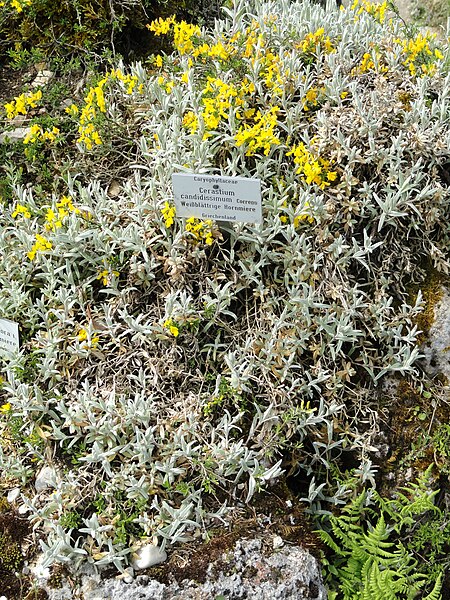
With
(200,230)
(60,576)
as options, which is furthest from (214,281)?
(60,576)

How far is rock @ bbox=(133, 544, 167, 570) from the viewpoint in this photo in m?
2.71

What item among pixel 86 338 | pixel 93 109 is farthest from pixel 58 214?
pixel 93 109

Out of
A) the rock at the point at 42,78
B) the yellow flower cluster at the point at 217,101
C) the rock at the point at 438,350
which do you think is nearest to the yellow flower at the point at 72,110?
the rock at the point at 42,78

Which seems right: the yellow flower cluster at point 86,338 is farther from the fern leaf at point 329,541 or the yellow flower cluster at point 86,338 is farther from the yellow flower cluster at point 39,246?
the fern leaf at point 329,541

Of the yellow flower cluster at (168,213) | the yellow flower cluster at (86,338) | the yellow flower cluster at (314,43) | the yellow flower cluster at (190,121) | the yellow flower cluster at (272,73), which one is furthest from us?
the yellow flower cluster at (314,43)

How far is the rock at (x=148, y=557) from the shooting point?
8.88 ft

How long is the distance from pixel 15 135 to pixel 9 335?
164 centimetres

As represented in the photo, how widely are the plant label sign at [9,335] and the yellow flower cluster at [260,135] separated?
1.55 m

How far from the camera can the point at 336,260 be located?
3383 mm

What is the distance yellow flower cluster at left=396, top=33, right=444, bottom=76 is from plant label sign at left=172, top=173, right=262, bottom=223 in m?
1.61

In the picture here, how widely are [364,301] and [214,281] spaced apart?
839 mm

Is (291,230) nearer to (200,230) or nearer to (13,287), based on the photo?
(200,230)

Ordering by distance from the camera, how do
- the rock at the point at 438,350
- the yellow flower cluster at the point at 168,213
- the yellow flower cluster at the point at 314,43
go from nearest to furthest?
1. the yellow flower cluster at the point at 168,213
2. the rock at the point at 438,350
3. the yellow flower cluster at the point at 314,43

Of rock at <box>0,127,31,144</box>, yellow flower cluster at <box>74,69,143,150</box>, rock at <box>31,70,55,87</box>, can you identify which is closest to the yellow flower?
yellow flower cluster at <box>74,69,143,150</box>
